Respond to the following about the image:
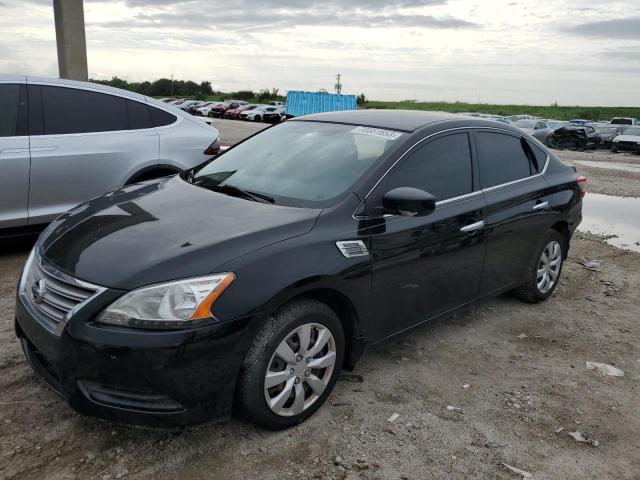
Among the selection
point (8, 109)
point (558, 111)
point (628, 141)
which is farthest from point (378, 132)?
point (558, 111)

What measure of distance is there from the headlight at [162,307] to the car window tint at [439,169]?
1.39 m

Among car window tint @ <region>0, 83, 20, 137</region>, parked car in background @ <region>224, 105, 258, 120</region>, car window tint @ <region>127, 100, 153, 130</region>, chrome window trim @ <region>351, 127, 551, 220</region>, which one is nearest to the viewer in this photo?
chrome window trim @ <region>351, 127, 551, 220</region>

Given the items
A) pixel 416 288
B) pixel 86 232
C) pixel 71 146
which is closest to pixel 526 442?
pixel 416 288

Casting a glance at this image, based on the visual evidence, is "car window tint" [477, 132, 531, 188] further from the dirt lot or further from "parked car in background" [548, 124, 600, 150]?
"parked car in background" [548, 124, 600, 150]

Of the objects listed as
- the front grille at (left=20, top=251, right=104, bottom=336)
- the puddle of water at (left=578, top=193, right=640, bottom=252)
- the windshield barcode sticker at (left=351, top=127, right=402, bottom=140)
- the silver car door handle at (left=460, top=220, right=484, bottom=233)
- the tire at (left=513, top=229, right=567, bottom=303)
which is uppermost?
the windshield barcode sticker at (left=351, top=127, right=402, bottom=140)

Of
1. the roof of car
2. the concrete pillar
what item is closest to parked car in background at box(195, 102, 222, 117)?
the concrete pillar

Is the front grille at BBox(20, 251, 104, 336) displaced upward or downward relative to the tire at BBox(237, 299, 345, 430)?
upward

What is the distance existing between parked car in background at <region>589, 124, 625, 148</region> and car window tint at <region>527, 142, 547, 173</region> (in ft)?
93.4

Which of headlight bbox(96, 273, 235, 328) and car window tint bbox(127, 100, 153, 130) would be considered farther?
car window tint bbox(127, 100, 153, 130)

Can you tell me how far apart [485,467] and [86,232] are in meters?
2.37

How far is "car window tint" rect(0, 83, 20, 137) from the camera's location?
16.8 ft

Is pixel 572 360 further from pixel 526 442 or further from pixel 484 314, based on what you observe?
pixel 526 442

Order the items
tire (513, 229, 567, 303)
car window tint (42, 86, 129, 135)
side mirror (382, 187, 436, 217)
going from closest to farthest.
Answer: side mirror (382, 187, 436, 217) < tire (513, 229, 567, 303) < car window tint (42, 86, 129, 135)

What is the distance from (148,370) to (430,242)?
1.89m
